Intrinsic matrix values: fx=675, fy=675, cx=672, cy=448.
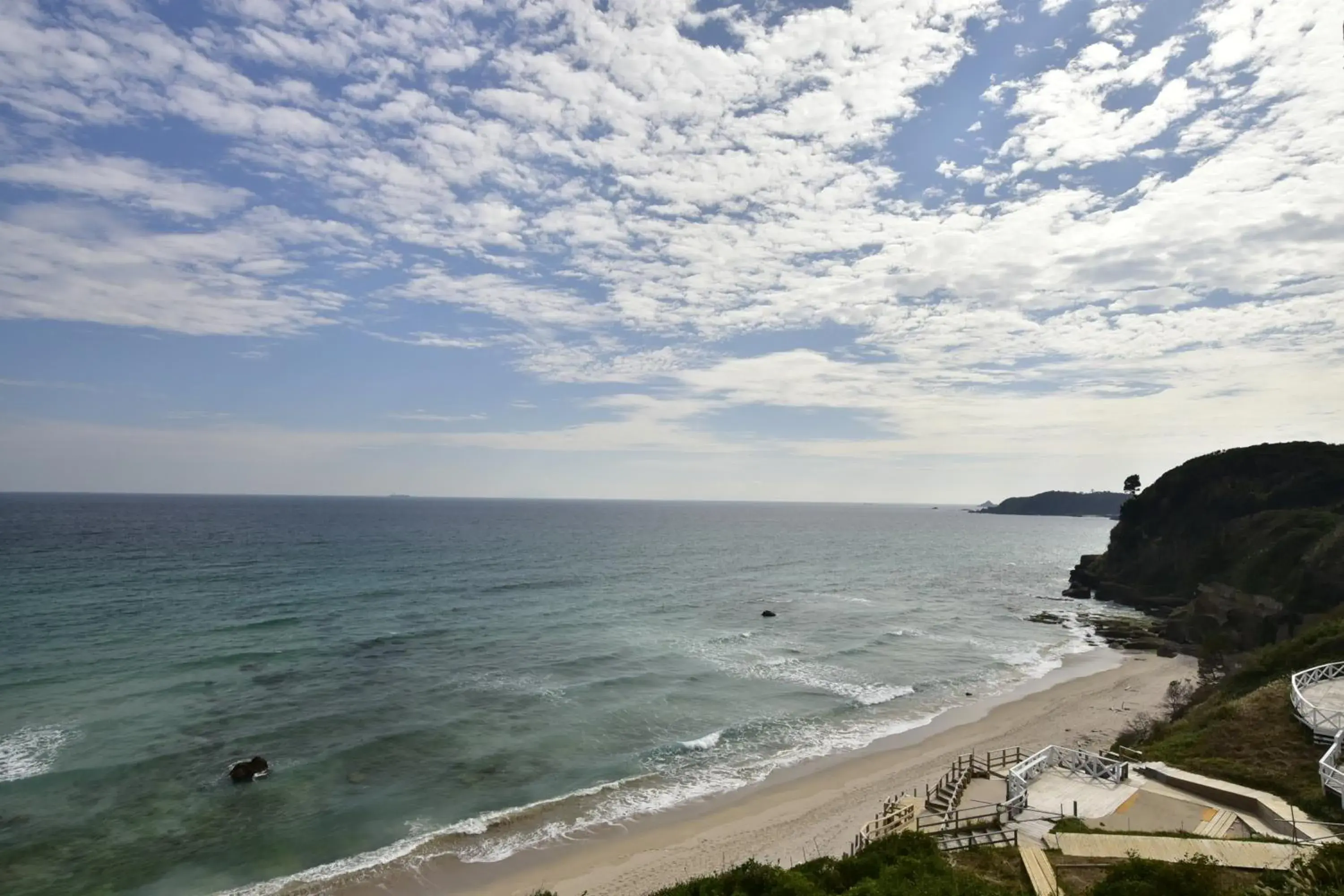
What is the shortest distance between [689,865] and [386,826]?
477 inches

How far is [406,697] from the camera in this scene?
41.2 meters

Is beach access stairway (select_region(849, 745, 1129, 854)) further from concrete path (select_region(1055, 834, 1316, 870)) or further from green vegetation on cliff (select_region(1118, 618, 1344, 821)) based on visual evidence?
green vegetation on cliff (select_region(1118, 618, 1344, 821))

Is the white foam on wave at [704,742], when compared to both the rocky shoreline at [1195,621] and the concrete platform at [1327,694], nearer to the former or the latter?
the concrete platform at [1327,694]

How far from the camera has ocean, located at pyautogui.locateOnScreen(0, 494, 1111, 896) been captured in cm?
2620

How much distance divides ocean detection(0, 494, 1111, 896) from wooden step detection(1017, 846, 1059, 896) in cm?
1576

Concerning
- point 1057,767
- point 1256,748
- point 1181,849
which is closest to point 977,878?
point 1181,849

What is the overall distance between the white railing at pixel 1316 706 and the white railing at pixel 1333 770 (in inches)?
62.7

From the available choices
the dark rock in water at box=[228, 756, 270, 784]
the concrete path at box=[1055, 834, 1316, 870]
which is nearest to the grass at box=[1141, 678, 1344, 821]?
the concrete path at box=[1055, 834, 1316, 870]

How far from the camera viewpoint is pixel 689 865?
24.5 m

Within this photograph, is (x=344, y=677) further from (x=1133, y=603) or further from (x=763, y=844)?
(x=1133, y=603)

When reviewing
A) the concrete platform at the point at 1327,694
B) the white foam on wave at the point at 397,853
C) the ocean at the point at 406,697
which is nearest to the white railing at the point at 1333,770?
the concrete platform at the point at 1327,694

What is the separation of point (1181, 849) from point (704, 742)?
2252 centimetres

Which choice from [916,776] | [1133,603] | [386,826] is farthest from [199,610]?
[1133,603]

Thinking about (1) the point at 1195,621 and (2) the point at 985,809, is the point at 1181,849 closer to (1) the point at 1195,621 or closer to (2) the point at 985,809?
(2) the point at 985,809
